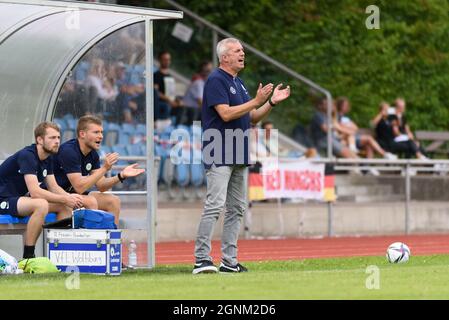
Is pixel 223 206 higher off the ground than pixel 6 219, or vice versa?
pixel 223 206

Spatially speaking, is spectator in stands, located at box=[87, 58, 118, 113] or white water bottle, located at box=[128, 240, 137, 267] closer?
white water bottle, located at box=[128, 240, 137, 267]

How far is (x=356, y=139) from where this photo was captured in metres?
27.5

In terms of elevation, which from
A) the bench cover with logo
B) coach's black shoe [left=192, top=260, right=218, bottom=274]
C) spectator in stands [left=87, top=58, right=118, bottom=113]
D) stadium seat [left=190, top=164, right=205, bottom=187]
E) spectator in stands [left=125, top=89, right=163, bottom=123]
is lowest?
coach's black shoe [left=192, top=260, right=218, bottom=274]

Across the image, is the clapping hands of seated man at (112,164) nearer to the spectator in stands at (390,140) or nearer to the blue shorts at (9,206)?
the blue shorts at (9,206)

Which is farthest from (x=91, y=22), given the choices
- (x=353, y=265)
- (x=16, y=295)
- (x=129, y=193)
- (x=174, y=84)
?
(x=174, y=84)

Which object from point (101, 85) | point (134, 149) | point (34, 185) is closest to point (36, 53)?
point (101, 85)

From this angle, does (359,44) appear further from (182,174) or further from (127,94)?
(127,94)

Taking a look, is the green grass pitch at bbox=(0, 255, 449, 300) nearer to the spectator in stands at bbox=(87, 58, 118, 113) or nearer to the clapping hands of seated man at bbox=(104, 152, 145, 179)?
the clapping hands of seated man at bbox=(104, 152, 145, 179)

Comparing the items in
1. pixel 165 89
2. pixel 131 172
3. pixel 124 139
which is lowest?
pixel 131 172

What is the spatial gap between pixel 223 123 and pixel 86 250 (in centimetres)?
182

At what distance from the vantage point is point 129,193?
15672 mm

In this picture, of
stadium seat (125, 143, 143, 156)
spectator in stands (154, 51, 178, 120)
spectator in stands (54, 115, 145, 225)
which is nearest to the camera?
spectator in stands (54, 115, 145, 225)

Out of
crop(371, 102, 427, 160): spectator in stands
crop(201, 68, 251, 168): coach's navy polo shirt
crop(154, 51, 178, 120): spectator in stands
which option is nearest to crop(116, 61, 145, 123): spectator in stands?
crop(201, 68, 251, 168): coach's navy polo shirt

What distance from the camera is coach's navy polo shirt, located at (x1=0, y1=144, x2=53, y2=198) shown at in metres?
14.7
